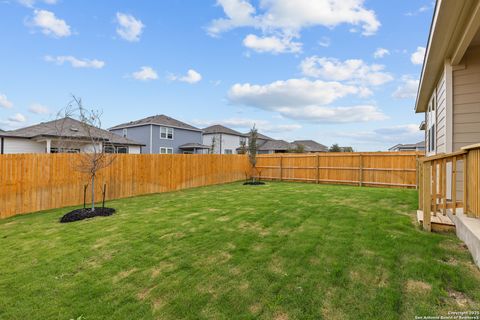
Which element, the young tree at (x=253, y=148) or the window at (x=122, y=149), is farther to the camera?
the window at (x=122, y=149)

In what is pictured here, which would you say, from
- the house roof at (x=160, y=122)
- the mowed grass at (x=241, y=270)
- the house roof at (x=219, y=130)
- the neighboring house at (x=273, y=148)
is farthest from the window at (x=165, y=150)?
the mowed grass at (x=241, y=270)

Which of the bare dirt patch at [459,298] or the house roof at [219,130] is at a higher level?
the house roof at [219,130]

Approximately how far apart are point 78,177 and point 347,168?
1190cm

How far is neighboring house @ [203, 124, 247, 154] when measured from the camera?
3469cm

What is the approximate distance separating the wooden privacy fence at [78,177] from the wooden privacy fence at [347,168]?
381 centimetres

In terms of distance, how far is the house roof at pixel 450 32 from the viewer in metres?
3.16

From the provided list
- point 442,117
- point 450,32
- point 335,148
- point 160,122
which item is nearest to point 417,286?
point 450,32

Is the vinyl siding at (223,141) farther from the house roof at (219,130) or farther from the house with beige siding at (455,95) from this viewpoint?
the house with beige siding at (455,95)

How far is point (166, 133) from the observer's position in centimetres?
2669

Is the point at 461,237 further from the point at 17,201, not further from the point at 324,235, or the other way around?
the point at 17,201

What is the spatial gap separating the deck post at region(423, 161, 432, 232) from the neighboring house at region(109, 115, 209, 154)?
2405 centimetres

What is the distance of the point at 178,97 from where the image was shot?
19531 mm

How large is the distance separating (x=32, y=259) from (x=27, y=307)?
1595mm

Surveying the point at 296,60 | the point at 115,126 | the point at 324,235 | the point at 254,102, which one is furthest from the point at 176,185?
the point at 115,126
